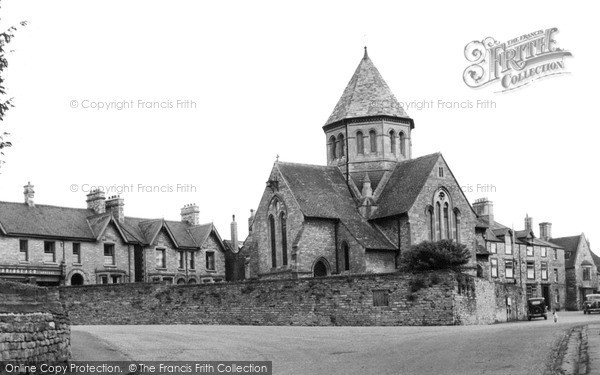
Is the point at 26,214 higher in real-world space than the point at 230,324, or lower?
higher

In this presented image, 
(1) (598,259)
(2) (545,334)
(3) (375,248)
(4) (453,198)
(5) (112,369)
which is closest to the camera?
(5) (112,369)

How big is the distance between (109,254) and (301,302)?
86.8ft

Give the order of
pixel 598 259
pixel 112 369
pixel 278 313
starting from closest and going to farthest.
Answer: pixel 112 369 → pixel 278 313 → pixel 598 259

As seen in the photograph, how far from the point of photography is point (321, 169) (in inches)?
2520

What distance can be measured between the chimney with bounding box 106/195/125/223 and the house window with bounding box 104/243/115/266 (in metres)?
2.90

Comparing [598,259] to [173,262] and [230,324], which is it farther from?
[230,324]

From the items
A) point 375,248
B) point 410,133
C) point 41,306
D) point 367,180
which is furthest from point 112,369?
point 410,133

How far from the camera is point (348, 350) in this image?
25.5 meters

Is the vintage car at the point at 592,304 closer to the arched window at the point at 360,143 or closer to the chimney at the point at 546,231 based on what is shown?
the arched window at the point at 360,143

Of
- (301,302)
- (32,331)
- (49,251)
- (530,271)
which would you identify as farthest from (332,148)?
(32,331)

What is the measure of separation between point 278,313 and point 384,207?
17864 millimetres

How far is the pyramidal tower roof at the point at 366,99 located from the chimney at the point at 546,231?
143ft

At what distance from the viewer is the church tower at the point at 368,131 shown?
2534 inches

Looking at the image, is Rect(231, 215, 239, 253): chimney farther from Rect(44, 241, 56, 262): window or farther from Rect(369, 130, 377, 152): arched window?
Rect(44, 241, 56, 262): window
